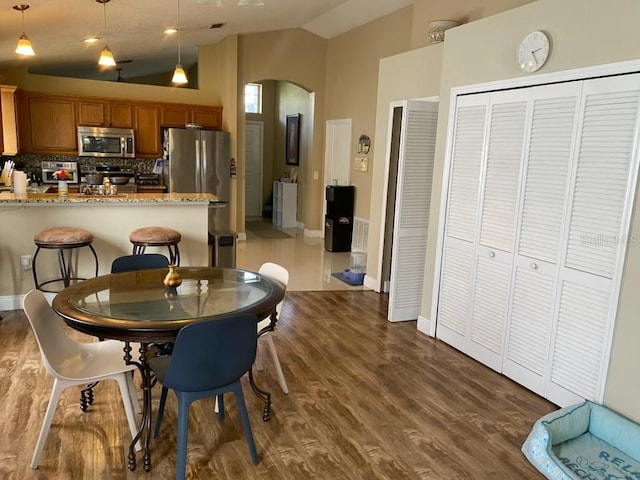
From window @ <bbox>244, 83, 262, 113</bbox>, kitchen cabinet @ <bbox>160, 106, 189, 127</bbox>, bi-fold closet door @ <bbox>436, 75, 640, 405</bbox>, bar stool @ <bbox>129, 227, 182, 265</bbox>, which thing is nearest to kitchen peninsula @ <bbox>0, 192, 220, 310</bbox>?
bar stool @ <bbox>129, 227, 182, 265</bbox>

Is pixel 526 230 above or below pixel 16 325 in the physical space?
above

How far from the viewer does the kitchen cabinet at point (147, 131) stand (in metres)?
7.25

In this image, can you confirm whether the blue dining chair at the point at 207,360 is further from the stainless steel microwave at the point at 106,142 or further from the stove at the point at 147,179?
the stainless steel microwave at the point at 106,142

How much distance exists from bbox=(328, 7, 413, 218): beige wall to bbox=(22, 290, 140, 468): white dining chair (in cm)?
472

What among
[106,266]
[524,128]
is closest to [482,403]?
[524,128]

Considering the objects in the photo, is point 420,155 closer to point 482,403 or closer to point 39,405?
point 482,403

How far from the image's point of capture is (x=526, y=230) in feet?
10.6

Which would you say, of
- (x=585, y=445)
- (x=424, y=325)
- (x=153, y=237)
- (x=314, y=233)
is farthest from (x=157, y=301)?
(x=314, y=233)

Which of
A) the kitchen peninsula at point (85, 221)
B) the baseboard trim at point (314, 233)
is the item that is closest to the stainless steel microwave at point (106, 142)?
the kitchen peninsula at point (85, 221)

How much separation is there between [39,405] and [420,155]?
340 centimetres

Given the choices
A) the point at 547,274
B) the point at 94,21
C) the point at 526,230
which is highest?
the point at 94,21

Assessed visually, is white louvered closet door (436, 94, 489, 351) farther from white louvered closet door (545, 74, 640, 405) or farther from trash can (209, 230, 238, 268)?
trash can (209, 230, 238, 268)

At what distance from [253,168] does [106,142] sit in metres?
4.00

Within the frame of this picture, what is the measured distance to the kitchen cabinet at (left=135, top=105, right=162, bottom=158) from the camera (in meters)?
7.25
